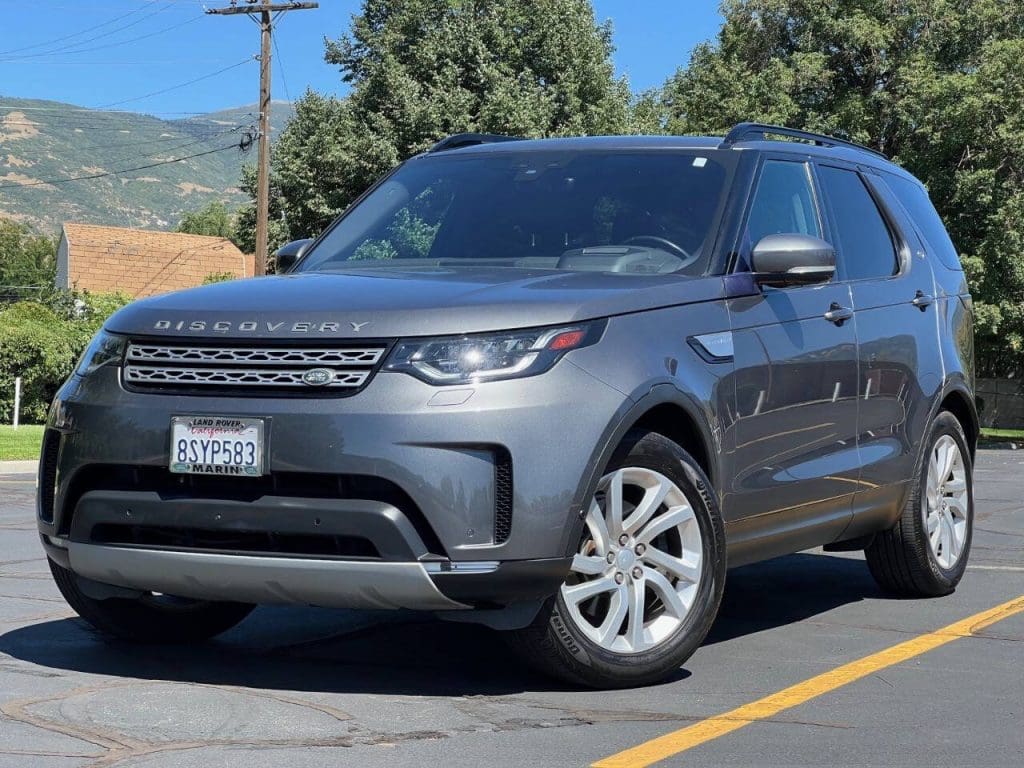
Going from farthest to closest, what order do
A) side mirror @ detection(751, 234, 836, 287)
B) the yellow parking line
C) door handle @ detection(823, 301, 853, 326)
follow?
door handle @ detection(823, 301, 853, 326)
side mirror @ detection(751, 234, 836, 287)
the yellow parking line

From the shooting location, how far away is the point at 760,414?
5.68 m

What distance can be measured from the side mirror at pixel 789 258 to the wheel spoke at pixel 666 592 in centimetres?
127

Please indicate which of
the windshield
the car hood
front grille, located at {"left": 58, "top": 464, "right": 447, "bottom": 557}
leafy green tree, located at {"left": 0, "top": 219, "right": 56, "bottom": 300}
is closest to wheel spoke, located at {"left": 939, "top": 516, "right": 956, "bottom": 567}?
the windshield

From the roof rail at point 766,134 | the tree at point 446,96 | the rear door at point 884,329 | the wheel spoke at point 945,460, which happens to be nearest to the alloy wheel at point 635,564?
the rear door at point 884,329

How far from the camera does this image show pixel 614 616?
16.5 ft

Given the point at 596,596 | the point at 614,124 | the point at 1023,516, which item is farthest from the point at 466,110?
the point at 596,596

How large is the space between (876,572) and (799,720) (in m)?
2.74

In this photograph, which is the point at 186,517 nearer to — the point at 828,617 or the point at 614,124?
the point at 828,617

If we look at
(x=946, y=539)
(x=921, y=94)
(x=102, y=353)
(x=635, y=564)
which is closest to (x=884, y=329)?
(x=946, y=539)

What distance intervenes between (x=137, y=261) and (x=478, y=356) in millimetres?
79220

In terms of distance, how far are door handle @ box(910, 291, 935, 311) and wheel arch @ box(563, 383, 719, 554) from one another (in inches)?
81.7

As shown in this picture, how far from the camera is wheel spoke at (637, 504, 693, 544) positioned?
5.12m

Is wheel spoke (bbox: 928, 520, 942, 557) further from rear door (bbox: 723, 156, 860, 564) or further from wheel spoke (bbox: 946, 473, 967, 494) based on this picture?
rear door (bbox: 723, 156, 860, 564)

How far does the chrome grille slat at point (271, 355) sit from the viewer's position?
15.3 feet
